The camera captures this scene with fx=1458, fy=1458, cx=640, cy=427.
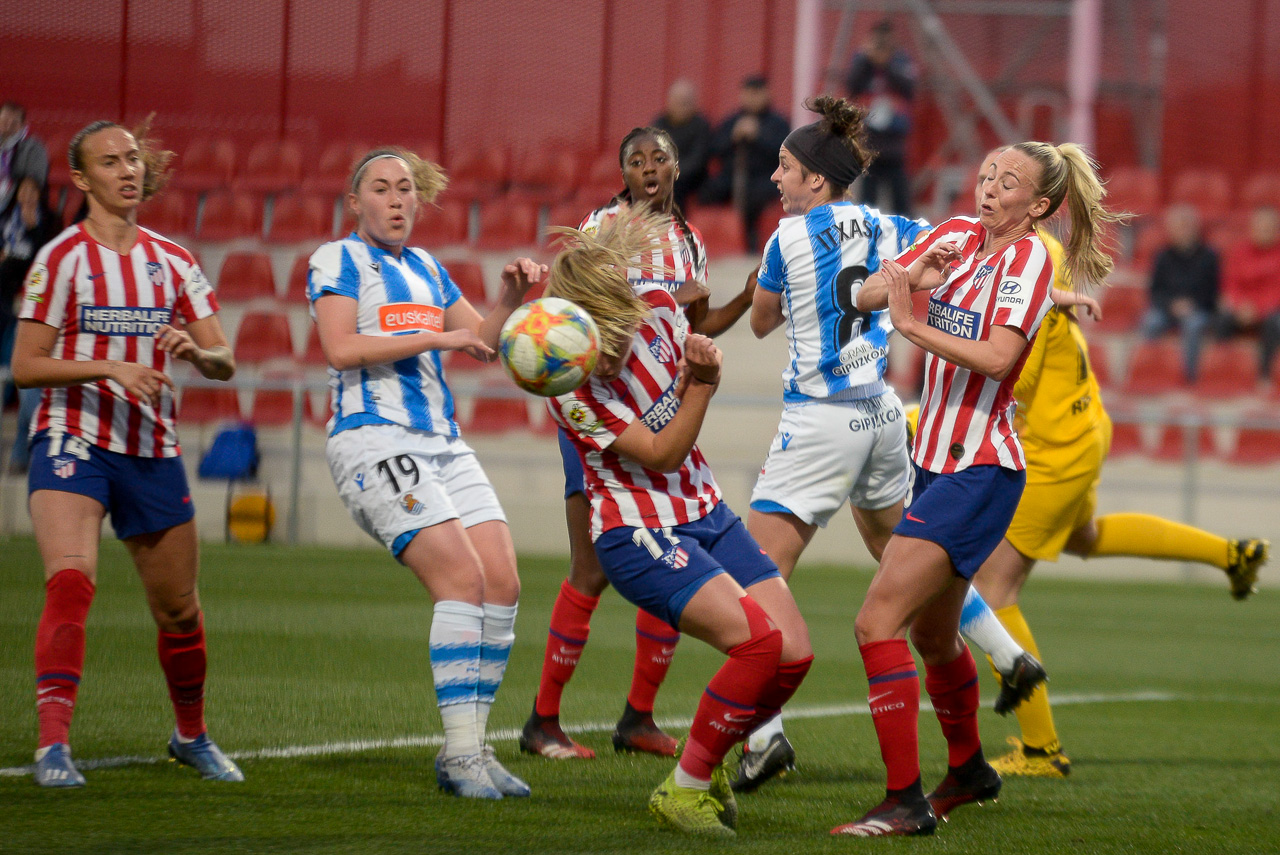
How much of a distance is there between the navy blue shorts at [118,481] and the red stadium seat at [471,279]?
10624mm

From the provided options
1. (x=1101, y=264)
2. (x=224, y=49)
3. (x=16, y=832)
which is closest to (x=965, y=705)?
(x=1101, y=264)

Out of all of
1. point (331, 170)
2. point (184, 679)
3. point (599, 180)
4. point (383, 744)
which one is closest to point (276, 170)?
point (331, 170)

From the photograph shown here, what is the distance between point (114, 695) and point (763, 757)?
2.65 m

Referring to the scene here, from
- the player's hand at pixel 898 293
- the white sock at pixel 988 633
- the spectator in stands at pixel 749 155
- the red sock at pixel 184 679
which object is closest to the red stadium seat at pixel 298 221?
the spectator in stands at pixel 749 155

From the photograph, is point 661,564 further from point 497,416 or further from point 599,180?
point 599,180

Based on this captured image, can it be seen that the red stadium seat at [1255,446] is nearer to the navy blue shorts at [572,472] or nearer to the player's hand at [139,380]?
the navy blue shorts at [572,472]

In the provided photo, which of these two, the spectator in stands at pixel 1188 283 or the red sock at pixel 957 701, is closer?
the red sock at pixel 957 701

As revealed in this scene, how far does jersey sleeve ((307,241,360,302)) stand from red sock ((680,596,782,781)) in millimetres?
1542

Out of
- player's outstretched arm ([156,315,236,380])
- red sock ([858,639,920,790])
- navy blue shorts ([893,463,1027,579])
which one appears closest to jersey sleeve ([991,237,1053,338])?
navy blue shorts ([893,463,1027,579])

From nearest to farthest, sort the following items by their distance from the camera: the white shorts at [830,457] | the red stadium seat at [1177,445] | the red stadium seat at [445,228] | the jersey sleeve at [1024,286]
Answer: the jersey sleeve at [1024,286] → the white shorts at [830,457] → the red stadium seat at [1177,445] → the red stadium seat at [445,228]

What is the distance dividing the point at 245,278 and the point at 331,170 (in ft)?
5.71

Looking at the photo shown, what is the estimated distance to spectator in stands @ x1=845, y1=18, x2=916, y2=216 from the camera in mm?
14570

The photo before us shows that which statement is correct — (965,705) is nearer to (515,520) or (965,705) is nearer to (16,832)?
(16,832)

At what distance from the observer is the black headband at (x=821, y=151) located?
4.94m
